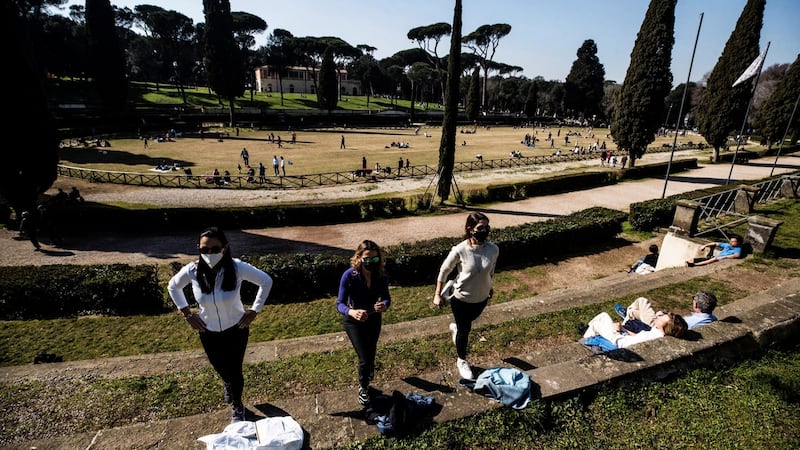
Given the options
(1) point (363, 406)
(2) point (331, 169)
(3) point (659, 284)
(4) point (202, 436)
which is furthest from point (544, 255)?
(2) point (331, 169)

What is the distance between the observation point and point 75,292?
7.82 meters

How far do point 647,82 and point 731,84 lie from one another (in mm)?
8411

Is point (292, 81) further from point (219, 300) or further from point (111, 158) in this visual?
point (219, 300)

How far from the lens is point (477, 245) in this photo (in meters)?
4.15

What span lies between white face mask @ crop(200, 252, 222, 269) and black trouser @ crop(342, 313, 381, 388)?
140 cm

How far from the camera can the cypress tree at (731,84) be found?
2512 centimetres

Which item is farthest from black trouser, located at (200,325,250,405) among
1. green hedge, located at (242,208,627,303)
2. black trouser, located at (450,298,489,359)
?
green hedge, located at (242,208,627,303)

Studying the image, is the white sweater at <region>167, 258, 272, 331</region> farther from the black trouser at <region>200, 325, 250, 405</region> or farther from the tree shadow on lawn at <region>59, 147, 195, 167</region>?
the tree shadow on lawn at <region>59, 147, 195, 167</region>

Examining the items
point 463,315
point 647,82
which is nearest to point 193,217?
point 463,315

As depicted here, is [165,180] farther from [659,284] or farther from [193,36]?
[193,36]

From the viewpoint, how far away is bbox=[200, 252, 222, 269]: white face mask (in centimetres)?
358

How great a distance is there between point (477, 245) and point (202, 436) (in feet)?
10.5

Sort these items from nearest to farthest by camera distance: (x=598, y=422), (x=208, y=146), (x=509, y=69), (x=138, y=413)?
(x=598, y=422)
(x=138, y=413)
(x=208, y=146)
(x=509, y=69)

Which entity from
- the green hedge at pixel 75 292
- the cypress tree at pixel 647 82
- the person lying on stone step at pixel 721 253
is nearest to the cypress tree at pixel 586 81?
the cypress tree at pixel 647 82
